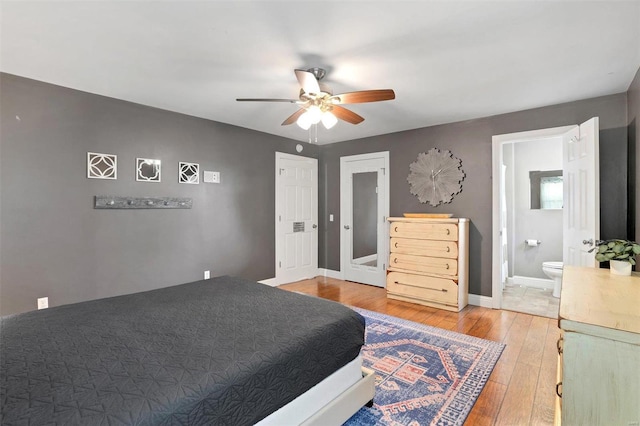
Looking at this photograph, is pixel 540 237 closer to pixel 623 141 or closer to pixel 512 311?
pixel 512 311

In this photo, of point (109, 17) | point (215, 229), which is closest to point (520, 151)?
point (215, 229)

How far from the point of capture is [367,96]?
2.34 m

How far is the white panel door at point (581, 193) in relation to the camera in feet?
8.59

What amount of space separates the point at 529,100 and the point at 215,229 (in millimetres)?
4072

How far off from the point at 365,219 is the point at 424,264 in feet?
4.64

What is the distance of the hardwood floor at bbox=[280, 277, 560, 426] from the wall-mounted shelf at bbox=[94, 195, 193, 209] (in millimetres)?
2086

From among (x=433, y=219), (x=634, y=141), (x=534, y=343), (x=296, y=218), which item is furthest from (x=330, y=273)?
(x=634, y=141)

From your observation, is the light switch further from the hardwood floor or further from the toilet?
the toilet

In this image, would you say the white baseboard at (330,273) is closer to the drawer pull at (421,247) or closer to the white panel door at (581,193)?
the drawer pull at (421,247)

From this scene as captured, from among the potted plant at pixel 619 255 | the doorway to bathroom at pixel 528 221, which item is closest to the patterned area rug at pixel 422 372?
the potted plant at pixel 619 255

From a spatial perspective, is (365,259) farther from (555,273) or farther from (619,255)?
(619,255)

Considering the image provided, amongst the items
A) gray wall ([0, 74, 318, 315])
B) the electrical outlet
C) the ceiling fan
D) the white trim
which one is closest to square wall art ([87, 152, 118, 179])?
gray wall ([0, 74, 318, 315])

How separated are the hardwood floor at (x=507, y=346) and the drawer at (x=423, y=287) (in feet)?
0.48

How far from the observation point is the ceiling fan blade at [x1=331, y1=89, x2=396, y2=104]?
2.26 m
